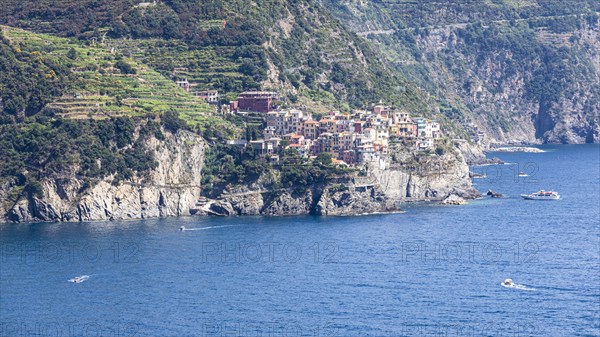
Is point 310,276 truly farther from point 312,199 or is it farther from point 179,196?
point 179,196

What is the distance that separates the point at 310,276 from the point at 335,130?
49754mm

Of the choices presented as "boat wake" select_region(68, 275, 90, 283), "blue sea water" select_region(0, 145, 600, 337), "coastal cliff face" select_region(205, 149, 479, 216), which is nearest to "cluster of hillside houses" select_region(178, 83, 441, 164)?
"coastal cliff face" select_region(205, 149, 479, 216)

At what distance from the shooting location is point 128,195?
142 metres

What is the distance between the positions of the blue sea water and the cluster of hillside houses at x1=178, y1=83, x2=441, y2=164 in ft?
38.2

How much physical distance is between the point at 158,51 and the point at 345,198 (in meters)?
42.3

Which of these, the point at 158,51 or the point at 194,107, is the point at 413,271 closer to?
the point at 194,107

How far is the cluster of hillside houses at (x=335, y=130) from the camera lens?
6058 inches

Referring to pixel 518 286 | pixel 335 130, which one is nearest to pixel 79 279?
pixel 518 286

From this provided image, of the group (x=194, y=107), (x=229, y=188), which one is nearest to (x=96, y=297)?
(x=229, y=188)

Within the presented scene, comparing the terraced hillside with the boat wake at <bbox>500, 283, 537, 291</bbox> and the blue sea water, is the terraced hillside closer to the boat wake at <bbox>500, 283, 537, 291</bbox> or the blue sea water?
the blue sea water

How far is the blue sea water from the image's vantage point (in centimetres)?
9794

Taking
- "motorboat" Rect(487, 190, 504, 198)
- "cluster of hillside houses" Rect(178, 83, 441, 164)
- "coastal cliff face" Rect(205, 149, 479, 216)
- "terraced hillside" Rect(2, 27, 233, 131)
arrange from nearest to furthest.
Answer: "coastal cliff face" Rect(205, 149, 479, 216) < "terraced hillside" Rect(2, 27, 233, 131) < "cluster of hillside houses" Rect(178, 83, 441, 164) < "motorboat" Rect(487, 190, 504, 198)

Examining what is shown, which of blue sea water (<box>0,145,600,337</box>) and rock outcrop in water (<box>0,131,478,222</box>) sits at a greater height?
rock outcrop in water (<box>0,131,478,222</box>)

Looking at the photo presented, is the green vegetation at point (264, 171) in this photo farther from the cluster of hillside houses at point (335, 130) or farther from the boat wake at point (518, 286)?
the boat wake at point (518, 286)
